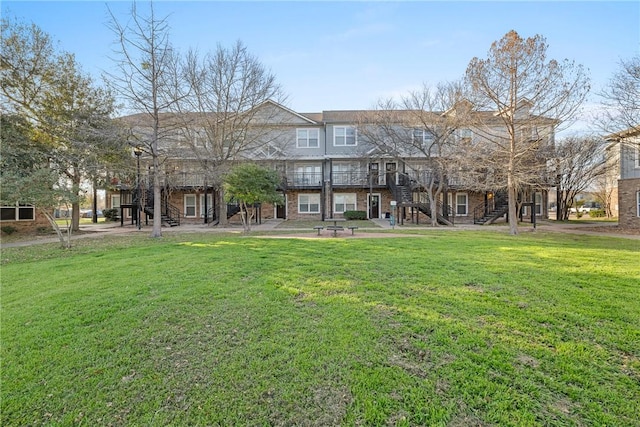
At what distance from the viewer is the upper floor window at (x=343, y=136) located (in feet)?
85.0

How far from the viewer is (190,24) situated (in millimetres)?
12695

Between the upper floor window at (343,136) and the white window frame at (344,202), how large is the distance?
4350 mm

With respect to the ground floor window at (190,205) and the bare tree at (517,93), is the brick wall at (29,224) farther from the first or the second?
the bare tree at (517,93)

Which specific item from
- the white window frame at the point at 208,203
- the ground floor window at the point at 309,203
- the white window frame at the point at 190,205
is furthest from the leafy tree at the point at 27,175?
the ground floor window at the point at 309,203

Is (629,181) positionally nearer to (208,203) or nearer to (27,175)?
→ (208,203)

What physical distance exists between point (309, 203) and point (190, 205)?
1021 cm

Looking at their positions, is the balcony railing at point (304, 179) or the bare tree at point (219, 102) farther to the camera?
the balcony railing at point (304, 179)

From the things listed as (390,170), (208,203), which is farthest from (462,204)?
(208,203)

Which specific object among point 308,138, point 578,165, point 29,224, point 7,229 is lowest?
point 7,229

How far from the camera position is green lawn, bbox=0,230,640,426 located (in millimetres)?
2656

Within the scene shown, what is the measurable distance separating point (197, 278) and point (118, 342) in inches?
96.4

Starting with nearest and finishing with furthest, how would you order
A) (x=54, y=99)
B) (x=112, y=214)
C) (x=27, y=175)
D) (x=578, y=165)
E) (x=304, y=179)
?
(x=27, y=175)
(x=54, y=99)
(x=578, y=165)
(x=304, y=179)
(x=112, y=214)

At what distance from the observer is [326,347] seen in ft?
11.7

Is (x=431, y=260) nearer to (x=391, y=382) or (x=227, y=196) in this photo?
(x=391, y=382)
